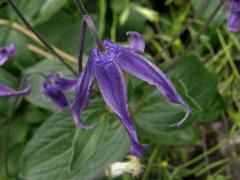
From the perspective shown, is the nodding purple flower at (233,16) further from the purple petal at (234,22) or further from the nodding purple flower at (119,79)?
the nodding purple flower at (119,79)

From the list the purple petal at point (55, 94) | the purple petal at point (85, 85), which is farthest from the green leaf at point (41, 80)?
the purple petal at point (85, 85)

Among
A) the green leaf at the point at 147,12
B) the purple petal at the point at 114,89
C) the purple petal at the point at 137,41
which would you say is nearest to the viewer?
the purple petal at the point at 114,89

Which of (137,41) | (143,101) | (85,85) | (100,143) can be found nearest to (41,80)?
(143,101)

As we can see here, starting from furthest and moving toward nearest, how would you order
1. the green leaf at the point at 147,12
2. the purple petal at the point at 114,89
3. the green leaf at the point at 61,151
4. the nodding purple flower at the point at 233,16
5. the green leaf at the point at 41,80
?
the green leaf at the point at 147,12
the green leaf at the point at 41,80
the green leaf at the point at 61,151
the nodding purple flower at the point at 233,16
the purple petal at the point at 114,89

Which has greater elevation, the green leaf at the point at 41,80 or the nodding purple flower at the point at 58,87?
A: the nodding purple flower at the point at 58,87

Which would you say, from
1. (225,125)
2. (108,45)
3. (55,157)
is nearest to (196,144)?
(225,125)

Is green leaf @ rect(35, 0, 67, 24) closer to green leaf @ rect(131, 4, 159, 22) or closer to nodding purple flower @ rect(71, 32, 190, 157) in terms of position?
green leaf @ rect(131, 4, 159, 22)

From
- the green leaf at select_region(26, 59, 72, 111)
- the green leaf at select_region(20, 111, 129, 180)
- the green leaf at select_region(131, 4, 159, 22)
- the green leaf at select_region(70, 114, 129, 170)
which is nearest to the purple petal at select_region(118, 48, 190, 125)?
the green leaf at select_region(70, 114, 129, 170)

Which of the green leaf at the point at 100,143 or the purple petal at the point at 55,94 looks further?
the purple petal at the point at 55,94

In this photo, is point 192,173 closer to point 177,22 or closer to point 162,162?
point 162,162
